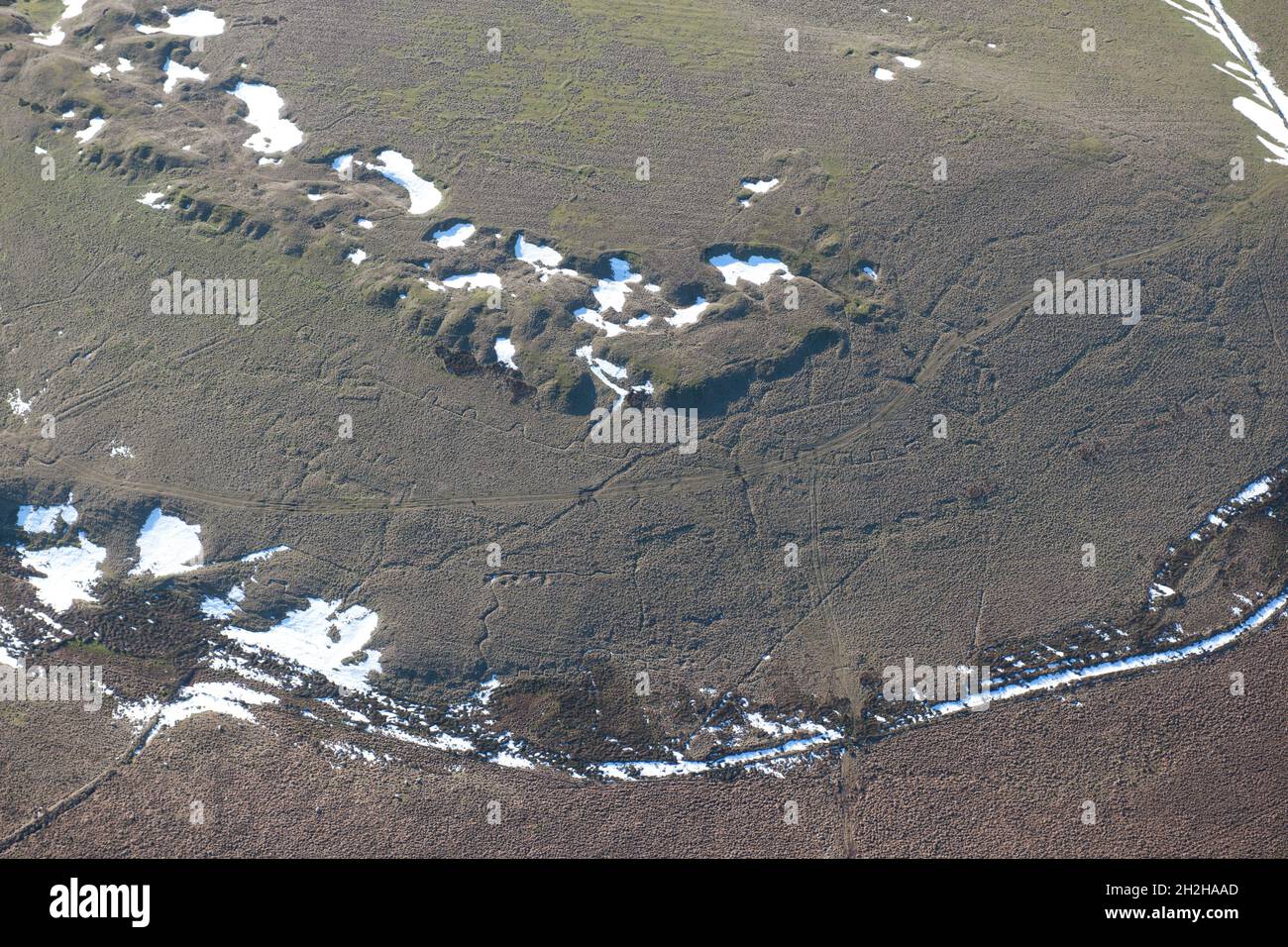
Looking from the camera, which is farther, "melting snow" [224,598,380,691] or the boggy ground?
the boggy ground

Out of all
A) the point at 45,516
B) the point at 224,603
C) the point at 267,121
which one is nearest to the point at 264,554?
the point at 224,603

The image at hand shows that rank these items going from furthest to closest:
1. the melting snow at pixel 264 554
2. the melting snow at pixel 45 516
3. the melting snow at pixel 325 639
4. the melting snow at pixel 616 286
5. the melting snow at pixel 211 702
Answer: the melting snow at pixel 616 286 < the melting snow at pixel 45 516 < the melting snow at pixel 264 554 < the melting snow at pixel 325 639 < the melting snow at pixel 211 702

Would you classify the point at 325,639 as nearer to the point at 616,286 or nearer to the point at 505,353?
the point at 505,353

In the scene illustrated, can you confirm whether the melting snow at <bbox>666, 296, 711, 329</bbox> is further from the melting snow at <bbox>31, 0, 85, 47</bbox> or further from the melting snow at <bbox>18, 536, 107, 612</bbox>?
the melting snow at <bbox>31, 0, 85, 47</bbox>

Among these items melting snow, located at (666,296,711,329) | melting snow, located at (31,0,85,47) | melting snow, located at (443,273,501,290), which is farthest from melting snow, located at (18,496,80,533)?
melting snow, located at (31,0,85,47)

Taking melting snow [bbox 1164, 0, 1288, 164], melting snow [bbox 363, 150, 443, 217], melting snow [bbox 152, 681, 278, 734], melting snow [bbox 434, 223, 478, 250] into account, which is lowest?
melting snow [bbox 152, 681, 278, 734]

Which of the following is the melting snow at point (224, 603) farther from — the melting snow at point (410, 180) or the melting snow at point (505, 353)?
the melting snow at point (410, 180)

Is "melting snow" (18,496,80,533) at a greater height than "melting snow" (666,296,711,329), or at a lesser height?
lesser

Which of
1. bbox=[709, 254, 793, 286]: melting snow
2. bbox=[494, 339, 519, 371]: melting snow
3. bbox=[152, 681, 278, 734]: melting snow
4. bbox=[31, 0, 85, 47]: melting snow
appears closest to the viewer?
bbox=[152, 681, 278, 734]: melting snow

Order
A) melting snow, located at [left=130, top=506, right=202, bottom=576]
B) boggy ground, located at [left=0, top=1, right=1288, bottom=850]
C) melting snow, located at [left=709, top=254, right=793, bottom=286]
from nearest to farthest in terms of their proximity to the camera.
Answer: boggy ground, located at [left=0, top=1, right=1288, bottom=850] < melting snow, located at [left=130, top=506, right=202, bottom=576] < melting snow, located at [left=709, top=254, right=793, bottom=286]

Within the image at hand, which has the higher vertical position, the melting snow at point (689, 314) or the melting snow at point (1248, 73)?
the melting snow at point (1248, 73)

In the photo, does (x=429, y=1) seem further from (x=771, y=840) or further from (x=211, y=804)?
(x=771, y=840)

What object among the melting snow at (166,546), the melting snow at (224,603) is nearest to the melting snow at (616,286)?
the melting snow at (224,603)
